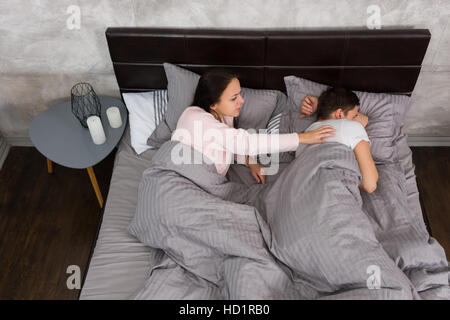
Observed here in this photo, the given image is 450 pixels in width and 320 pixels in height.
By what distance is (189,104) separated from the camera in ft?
6.37

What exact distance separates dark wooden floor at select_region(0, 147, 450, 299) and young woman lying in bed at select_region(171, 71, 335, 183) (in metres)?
0.76

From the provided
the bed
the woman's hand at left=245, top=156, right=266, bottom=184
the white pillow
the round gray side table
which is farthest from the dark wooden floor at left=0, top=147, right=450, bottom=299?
the woman's hand at left=245, top=156, right=266, bottom=184

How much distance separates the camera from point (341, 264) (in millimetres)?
1312

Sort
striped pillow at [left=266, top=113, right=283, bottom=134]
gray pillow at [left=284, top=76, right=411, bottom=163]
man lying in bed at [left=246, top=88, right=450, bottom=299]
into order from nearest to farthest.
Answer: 1. man lying in bed at [left=246, top=88, right=450, bottom=299]
2. gray pillow at [left=284, top=76, right=411, bottom=163]
3. striped pillow at [left=266, top=113, right=283, bottom=134]

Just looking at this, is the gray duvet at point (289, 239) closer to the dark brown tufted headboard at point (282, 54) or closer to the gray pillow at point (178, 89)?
the gray pillow at point (178, 89)

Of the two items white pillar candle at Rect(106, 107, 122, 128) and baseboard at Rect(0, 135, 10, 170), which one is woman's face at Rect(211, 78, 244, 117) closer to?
white pillar candle at Rect(106, 107, 122, 128)

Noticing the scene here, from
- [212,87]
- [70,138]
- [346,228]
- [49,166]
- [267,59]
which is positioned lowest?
[346,228]

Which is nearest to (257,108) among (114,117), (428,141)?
(114,117)

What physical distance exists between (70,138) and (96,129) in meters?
0.19

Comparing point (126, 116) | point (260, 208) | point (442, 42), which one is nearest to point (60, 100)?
point (126, 116)

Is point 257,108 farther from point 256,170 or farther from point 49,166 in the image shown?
point 49,166

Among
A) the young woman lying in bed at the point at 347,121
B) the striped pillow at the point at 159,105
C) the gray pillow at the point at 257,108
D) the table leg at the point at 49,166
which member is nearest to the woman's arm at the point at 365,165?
the young woman lying in bed at the point at 347,121

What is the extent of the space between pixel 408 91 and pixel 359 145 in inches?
27.2

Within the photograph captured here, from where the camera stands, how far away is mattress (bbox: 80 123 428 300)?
1489 millimetres
